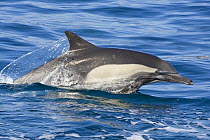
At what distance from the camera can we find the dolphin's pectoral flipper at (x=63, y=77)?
10141mm

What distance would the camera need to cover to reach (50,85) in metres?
10.3

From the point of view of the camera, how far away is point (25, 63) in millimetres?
12672

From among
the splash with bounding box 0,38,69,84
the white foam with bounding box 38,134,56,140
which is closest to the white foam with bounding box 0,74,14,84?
the splash with bounding box 0,38,69,84

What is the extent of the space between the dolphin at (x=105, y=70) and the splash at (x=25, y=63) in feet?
5.05

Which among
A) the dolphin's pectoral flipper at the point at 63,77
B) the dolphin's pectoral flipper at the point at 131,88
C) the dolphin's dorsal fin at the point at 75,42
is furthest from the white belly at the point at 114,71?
the dolphin's dorsal fin at the point at 75,42

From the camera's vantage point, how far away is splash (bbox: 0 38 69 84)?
11758mm

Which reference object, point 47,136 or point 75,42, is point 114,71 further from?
point 47,136

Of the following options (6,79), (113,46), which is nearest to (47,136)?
(6,79)

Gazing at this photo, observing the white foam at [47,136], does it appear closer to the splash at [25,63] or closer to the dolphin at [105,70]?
the dolphin at [105,70]

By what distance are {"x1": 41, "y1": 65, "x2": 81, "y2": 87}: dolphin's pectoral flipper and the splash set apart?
1.24 m

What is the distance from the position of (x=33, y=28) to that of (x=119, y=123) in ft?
33.4

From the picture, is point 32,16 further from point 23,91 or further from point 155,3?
point 23,91

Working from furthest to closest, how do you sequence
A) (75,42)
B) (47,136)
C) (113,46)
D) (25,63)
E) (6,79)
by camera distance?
1. (113,46)
2. (25,63)
3. (6,79)
4. (75,42)
5. (47,136)

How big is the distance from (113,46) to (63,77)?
17.5 ft
